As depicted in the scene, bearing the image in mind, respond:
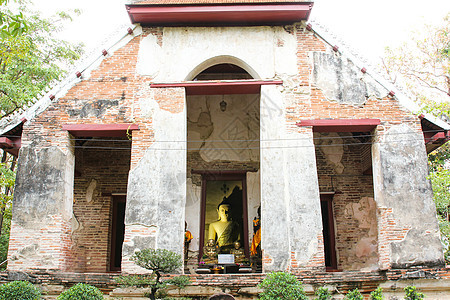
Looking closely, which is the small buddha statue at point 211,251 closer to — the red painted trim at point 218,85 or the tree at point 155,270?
the tree at point 155,270

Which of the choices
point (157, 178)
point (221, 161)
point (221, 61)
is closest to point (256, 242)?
point (221, 161)

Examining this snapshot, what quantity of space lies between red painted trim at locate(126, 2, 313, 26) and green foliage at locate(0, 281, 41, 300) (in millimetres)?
6122

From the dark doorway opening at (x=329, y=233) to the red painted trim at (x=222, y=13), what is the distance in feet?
15.7

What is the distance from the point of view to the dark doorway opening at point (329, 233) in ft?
38.3

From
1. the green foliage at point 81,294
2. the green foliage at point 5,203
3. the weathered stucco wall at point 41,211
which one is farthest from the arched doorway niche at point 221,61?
the green foliage at point 5,203

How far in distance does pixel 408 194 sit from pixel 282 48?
421cm

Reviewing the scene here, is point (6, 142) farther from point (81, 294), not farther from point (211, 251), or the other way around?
point (211, 251)

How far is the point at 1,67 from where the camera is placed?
1579 centimetres

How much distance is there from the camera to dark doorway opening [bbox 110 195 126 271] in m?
11.8

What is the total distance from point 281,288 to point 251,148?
4954mm

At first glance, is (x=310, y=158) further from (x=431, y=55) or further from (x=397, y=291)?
(x=431, y=55)

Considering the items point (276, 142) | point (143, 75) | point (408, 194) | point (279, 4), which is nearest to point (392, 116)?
point (408, 194)

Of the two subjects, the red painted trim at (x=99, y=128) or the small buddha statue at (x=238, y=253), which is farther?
the small buddha statue at (x=238, y=253)

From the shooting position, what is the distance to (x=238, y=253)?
11461 millimetres
